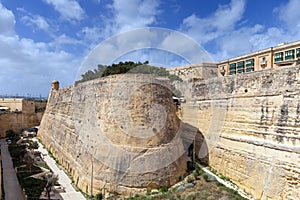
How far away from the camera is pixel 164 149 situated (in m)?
10.4

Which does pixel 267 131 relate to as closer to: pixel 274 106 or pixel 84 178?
pixel 274 106

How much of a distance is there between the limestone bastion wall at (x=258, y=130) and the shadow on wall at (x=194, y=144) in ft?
0.75

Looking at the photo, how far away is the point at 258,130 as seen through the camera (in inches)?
360

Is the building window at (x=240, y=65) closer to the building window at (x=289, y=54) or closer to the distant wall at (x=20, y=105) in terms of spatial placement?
the building window at (x=289, y=54)

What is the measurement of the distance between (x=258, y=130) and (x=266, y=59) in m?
14.7

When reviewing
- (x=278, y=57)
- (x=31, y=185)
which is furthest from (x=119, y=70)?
(x=278, y=57)

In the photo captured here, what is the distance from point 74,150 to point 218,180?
7.50 m

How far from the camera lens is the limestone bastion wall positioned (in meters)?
7.71

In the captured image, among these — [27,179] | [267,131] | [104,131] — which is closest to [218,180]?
[267,131]

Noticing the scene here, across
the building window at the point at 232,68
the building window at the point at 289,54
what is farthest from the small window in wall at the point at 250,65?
the building window at the point at 289,54

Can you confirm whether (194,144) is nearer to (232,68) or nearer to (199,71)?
(232,68)

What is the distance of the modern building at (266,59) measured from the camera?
19156mm

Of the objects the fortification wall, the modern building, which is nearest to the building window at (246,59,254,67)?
the modern building

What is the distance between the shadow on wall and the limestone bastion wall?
0.23m
